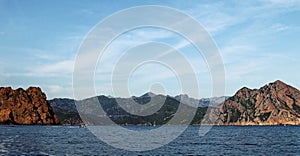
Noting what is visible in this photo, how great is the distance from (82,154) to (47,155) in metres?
8.47

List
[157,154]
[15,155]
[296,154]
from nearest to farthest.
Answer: [15,155] → [157,154] → [296,154]

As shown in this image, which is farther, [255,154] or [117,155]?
[255,154]

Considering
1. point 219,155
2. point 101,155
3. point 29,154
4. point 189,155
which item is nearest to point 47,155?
point 29,154

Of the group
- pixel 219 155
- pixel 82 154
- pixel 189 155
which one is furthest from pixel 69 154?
pixel 219 155

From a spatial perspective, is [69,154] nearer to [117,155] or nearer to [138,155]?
[117,155]

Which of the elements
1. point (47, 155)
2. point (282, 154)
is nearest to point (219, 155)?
point (282, 154)

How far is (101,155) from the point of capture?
8588cm

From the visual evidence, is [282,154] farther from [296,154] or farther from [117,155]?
[117,155]

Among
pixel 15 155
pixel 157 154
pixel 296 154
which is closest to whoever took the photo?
pixel 15 155

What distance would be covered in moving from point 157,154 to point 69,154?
22.2 meters

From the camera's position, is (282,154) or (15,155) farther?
(282,154)

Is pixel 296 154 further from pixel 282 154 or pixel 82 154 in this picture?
pixel 82 154

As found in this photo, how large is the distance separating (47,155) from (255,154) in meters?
55.1

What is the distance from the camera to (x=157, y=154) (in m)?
89.2
